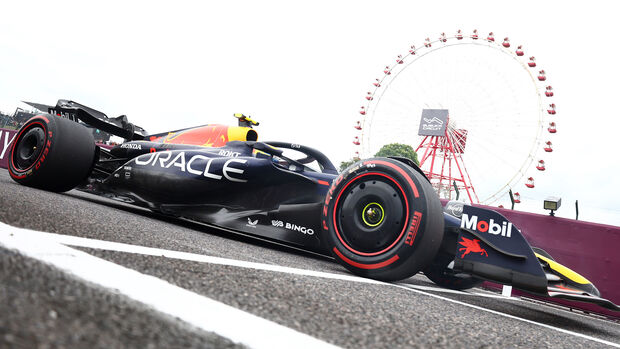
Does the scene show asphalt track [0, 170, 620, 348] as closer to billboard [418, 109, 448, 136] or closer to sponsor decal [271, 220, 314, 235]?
sponsor decal [271, 220, 314, 235]

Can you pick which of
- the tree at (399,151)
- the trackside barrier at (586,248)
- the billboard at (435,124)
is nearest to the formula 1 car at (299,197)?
the trackside barrier at (586,248)

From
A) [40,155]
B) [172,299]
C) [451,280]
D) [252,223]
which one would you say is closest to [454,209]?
[451,280]

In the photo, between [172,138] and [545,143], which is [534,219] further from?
[545,143]

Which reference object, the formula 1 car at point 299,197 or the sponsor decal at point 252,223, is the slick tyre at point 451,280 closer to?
the formula 1 car at point 299,197

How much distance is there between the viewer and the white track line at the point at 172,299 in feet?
3.01

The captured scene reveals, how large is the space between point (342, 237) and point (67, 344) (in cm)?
239

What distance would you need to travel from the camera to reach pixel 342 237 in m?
2.92

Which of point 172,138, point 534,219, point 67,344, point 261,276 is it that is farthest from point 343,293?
point 534,219

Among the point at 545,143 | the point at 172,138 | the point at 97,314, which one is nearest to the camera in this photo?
the point at 97,314

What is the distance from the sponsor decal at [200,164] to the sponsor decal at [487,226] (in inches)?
73.3

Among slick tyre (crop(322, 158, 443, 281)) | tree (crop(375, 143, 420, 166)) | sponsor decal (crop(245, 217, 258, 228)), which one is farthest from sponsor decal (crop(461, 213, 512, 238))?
tree (crop(375, 143, 420, 166))

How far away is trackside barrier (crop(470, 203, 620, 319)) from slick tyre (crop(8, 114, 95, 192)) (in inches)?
224

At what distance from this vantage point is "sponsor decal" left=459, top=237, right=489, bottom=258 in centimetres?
259

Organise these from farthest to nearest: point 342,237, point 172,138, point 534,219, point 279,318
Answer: point 534,219 < point 172,138 < point 342,237 < point 279,318
